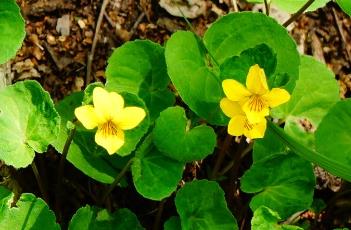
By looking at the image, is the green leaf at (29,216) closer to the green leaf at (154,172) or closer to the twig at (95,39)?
the green leaf at (154,172)

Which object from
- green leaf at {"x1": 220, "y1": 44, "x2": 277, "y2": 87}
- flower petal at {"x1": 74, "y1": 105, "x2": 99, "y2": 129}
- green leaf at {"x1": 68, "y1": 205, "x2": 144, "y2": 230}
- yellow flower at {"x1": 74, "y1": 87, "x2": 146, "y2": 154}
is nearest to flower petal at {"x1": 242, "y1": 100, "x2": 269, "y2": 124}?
green leaf at {"x1": 220, "y1": 44, "x2": 277, "y2": 87}

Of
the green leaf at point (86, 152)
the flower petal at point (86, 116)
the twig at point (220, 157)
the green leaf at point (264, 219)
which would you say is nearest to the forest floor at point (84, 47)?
the twig at point (220, 157)

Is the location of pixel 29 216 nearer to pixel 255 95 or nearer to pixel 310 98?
pixel 255 95

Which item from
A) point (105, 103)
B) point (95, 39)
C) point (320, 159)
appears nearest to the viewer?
point (105, 103)

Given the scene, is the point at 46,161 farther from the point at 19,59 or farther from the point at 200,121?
the point at 200,121

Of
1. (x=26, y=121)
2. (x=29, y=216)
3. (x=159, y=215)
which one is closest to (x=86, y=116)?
(x=26, y=121)
